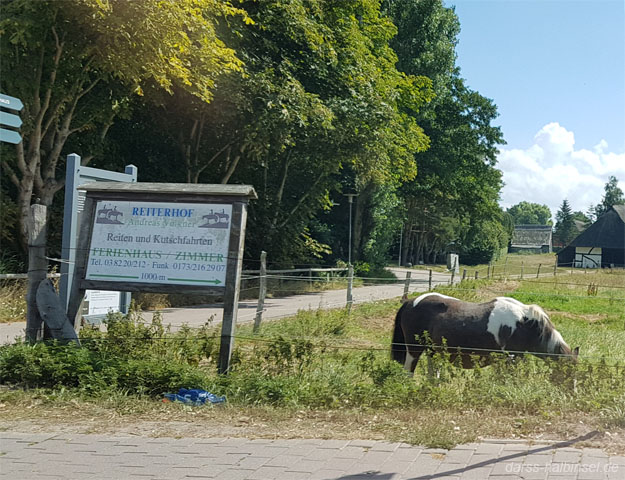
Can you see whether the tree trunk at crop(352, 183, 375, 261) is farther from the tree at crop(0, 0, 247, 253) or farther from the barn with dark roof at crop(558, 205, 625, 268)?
the barn with dark roof at crop(558, 205, 625, 268)

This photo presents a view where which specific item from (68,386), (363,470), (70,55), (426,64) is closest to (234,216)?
(68,386)

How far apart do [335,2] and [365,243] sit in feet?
64.9

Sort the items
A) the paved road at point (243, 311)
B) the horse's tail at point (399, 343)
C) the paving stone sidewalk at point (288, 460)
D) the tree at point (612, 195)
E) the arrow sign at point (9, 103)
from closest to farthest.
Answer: the paving stone sidewalk at point (288, 460) < the arrow sign at point (9, 103) < the horse's tail at point (399, 343) < the paved road at point (243, 311) < the tree at point (612, 195)

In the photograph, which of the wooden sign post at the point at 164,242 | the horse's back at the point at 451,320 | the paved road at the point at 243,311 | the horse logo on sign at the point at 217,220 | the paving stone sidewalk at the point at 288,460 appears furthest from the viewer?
the paved road at the point at 243,311

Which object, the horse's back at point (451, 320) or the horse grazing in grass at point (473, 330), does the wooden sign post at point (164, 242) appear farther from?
the horse's back at point (451, 320)

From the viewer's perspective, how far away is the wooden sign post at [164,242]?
8086 mm

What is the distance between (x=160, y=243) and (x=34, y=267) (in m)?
1.66

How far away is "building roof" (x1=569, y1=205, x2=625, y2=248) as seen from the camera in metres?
75.9

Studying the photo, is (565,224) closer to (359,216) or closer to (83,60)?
(359,216)

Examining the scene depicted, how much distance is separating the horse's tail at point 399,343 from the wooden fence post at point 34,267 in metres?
4.84

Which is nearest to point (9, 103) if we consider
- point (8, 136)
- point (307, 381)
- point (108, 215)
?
point (8, 136)

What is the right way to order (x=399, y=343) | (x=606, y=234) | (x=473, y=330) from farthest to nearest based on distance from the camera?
(x=606, y=234) < (x=399, y=343) < (x=473, y=330)

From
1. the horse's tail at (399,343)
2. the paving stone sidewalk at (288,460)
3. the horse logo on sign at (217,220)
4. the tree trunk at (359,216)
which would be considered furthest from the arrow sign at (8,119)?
the tree trunk at (359,216)

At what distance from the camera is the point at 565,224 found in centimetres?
→ 14488
